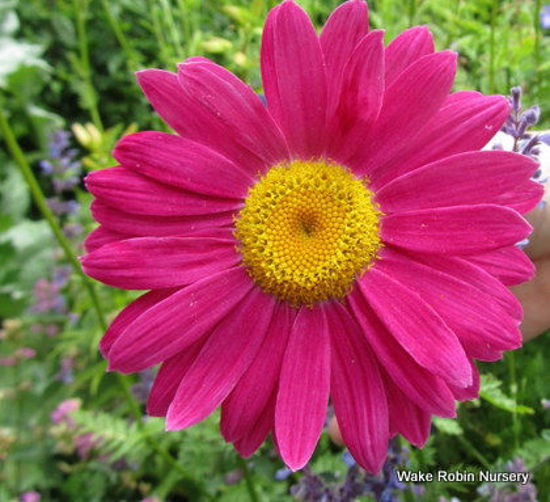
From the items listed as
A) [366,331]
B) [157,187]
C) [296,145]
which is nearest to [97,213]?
[157,187]

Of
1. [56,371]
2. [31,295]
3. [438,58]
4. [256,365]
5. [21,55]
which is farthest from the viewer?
[21,55]

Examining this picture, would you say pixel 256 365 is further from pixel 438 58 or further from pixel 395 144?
pixel 438 58

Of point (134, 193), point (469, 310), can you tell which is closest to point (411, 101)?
point (469, 310)

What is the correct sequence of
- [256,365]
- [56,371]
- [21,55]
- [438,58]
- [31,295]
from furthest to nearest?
[21,55], [31,295], [56,371], [256,365], [438,58]

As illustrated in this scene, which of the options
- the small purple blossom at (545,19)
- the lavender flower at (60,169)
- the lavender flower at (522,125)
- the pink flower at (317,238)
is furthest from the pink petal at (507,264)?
the lavender flower at (60,169)

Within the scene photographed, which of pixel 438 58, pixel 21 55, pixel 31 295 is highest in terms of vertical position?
pixel 438 58

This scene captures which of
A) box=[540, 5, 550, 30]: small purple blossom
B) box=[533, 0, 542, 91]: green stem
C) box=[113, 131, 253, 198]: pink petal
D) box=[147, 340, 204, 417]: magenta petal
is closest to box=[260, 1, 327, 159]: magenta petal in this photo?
box=[113, 131, 253, 198]: pink petal

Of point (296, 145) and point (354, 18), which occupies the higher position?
point (354, 18)

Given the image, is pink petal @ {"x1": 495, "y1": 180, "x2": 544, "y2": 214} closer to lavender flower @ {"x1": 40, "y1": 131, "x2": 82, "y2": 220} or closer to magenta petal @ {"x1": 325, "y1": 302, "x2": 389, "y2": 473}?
magenta petal @ {"x1": 325, "y1": 302, "x2": 389, "y2": 473}
